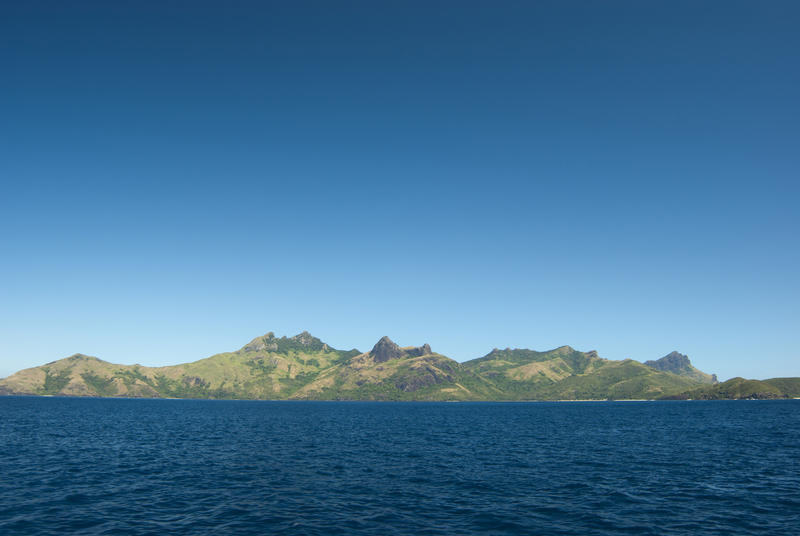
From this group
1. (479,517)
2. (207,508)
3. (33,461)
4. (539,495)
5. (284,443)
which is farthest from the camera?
(284,443)

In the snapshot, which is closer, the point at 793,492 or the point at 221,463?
the point at 793,492

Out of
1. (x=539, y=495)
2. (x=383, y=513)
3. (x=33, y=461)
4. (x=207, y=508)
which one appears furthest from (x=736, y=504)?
(x=33, y=461)

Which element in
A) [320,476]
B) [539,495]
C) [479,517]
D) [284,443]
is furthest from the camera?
[284,443]

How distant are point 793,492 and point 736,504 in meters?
13.3

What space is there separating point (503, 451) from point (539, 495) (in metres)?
40.9

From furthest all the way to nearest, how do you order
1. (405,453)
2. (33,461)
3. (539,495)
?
(405,453) → (33,461) → (539,495)

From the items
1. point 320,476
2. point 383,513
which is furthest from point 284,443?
point 383,513

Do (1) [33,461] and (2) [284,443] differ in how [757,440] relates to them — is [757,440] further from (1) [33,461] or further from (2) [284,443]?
(1) [33,461]

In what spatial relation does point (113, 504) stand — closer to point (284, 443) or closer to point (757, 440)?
point (284, 443)

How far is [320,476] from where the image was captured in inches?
2591

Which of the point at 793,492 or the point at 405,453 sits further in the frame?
the point at 405,453

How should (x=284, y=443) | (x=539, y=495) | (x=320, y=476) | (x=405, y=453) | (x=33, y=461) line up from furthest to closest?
(x=284, y=443) < (x=405, y=453) < (x=33, y=461) < (x=320, y=476) < (x=539, y=495)

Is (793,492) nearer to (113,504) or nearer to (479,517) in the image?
(479,517)

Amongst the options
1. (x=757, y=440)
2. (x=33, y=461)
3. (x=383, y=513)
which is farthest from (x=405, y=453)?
(x=757, y=440)
